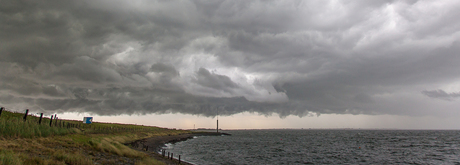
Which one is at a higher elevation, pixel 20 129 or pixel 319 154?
pixel 20 129

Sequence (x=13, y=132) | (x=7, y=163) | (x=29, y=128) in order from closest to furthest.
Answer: (x=7, y=163) → (x=13, y=132) → (x=29, y=128)

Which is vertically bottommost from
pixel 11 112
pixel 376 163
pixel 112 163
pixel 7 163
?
pixel 376 163

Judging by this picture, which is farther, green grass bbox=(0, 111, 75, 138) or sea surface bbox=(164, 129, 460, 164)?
sea surface bbox=(164, 129, 460, 164)

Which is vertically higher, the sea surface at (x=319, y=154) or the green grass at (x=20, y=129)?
the green grass at (x=20, y=129)

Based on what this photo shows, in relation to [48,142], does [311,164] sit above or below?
below

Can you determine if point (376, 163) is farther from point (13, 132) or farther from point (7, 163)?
point (13, 132)

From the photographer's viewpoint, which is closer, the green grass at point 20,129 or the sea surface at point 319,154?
the green grass at point 20,129

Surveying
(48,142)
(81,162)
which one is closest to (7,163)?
(81,162)

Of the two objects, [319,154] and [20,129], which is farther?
[319,154]

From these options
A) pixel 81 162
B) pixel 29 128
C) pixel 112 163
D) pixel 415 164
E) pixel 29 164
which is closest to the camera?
pixel 29 164

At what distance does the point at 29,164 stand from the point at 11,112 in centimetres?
7369

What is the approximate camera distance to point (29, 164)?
15.4 meters

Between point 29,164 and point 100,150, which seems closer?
point 29,164

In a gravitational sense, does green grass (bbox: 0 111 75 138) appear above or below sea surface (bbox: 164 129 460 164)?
above
